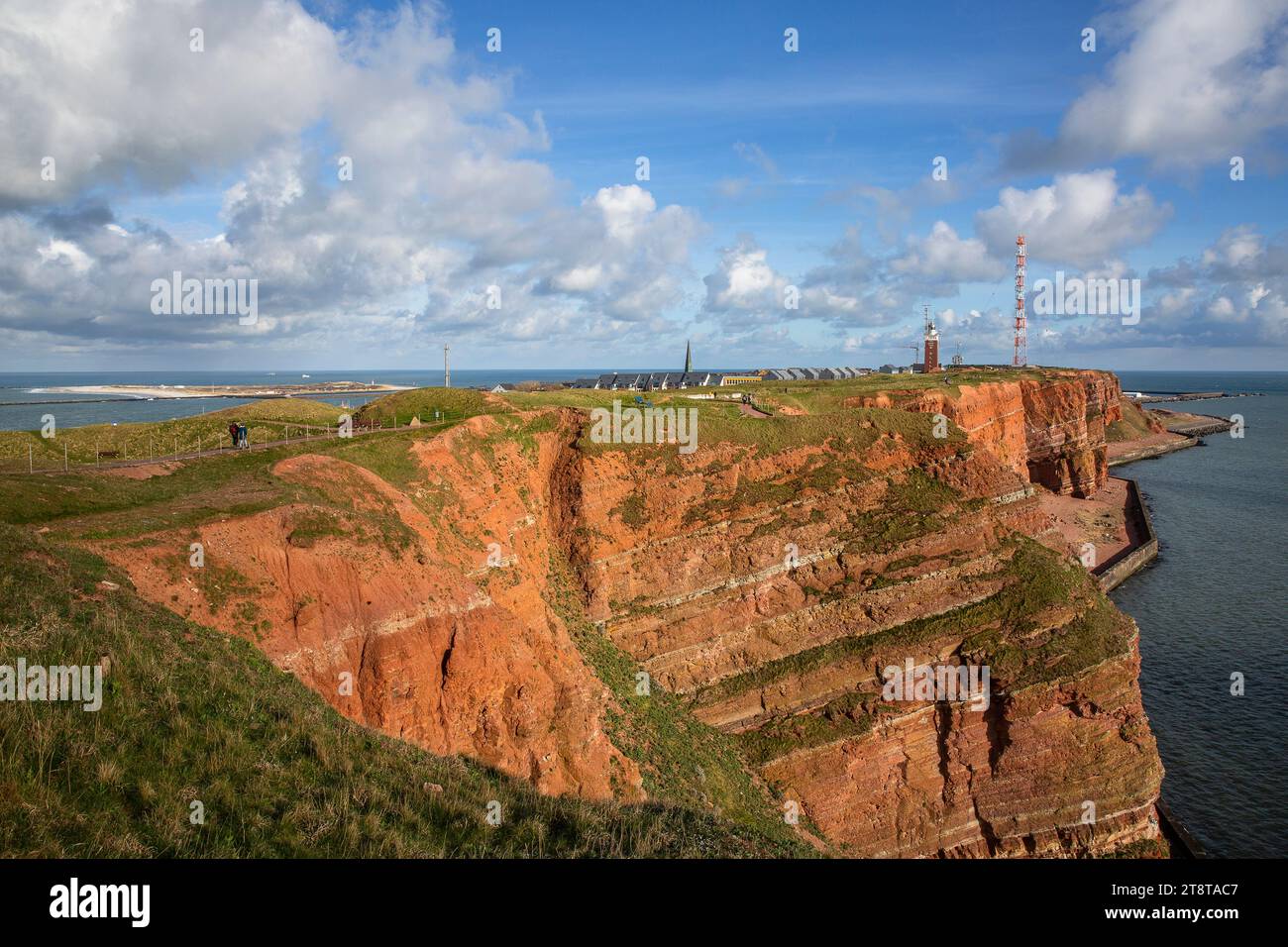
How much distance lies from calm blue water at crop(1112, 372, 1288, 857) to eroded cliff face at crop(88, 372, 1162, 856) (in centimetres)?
535

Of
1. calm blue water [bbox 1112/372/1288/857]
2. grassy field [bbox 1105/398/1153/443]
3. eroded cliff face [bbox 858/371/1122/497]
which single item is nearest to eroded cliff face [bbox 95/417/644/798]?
calm blue water [bbox 1112/372/1288/857]

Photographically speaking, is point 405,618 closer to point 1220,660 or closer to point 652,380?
point 1220,660

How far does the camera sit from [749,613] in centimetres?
3494

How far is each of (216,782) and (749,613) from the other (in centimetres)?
2761

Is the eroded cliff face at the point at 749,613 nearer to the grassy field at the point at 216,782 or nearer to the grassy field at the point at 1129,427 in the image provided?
the grassy field at the point at 216,782

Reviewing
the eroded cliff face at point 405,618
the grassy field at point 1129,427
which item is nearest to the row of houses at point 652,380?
the grassy field at point 1129,427

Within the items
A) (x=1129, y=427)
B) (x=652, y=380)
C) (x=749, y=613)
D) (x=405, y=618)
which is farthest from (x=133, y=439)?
(x=1129, y=427)

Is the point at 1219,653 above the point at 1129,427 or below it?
below

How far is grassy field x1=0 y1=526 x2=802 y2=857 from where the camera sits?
840 cm

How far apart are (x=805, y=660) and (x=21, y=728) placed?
2957 cm

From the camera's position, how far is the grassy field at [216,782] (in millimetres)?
8398

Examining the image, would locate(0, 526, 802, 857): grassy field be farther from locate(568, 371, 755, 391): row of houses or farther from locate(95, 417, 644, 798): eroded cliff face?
Result: locate(568, 371, 755, 391): row of houses

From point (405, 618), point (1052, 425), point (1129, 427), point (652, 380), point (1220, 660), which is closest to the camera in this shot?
point (405, 618)
